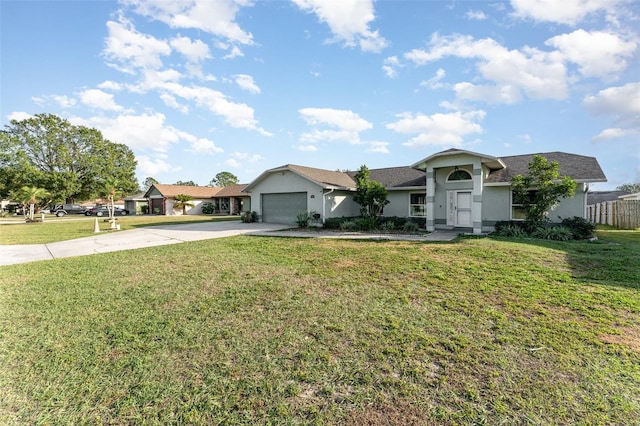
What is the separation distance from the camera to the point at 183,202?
122 feet

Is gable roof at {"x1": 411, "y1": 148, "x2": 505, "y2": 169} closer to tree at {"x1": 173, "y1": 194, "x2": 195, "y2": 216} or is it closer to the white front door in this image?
the white front door

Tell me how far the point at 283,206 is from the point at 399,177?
791 cm

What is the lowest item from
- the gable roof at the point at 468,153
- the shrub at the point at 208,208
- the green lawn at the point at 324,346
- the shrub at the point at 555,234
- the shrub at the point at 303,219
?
the green lawn at the point at 324,346

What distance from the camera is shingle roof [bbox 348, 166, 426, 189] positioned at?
17.5 metres

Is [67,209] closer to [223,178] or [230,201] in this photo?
[230,201]

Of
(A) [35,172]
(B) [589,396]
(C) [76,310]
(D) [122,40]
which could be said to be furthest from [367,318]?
(A) [35,172]

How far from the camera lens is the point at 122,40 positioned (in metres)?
9.23

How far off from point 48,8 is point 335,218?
549 inches

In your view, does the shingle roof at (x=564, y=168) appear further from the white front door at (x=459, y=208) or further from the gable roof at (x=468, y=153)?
the white front door at (x=459, y=208)

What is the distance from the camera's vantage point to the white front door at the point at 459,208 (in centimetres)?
1502

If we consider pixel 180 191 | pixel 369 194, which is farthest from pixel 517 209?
pixel 180 191

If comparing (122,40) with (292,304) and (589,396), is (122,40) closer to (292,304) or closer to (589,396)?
(292,304)

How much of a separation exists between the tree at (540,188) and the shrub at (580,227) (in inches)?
47.0

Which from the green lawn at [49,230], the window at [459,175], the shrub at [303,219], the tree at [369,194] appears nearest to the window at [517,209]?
the window at [459,175]
